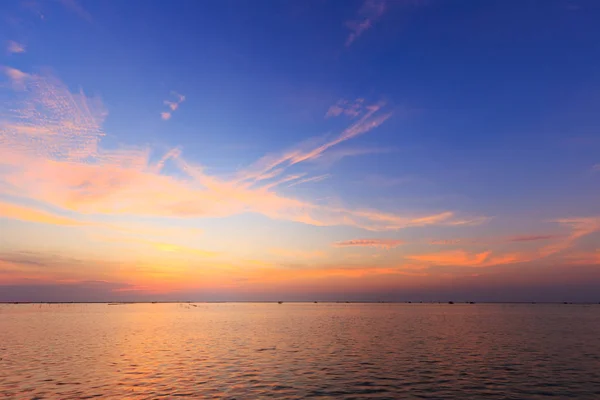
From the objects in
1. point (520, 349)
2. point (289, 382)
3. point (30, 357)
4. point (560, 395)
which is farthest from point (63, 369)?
point (520, 349)

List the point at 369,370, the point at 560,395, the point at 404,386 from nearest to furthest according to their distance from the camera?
the point at 560,395 < the point at 404,386 < the point at 369,370

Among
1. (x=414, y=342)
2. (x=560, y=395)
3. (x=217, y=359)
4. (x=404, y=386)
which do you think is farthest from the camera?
(x=414, y=342)

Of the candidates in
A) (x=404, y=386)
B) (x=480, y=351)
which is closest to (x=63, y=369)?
(x=404, y=386)

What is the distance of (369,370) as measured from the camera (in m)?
44.8

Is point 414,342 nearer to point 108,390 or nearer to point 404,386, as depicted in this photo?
point 404,386

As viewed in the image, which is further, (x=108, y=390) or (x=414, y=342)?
(x=414, y=342)

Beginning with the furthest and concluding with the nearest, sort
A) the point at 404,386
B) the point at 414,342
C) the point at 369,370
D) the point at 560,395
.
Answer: the point at 414,342, the point at 369,370, the point at 404,386, the point at 560,395

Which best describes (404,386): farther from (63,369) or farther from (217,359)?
(63,369)

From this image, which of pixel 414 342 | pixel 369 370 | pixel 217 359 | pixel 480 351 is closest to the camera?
pixel 369 370

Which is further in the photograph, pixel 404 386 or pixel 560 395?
pixel 404 386

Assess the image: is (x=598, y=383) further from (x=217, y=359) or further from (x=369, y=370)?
(x=217, y=359)

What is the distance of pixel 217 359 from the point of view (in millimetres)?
53094

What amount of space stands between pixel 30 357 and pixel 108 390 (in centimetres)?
2701

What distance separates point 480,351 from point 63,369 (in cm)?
5515
